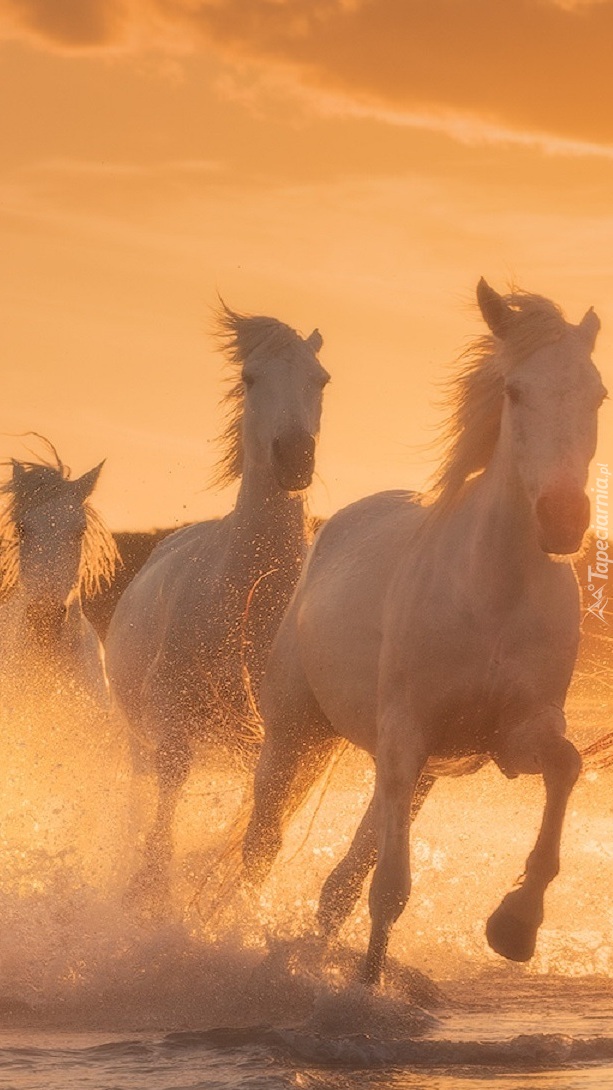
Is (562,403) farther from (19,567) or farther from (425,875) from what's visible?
(19,567)

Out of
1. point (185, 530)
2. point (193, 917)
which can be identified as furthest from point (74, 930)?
point (185, 530)

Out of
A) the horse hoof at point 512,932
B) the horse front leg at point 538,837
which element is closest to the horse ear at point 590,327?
the horse front leg at point 538,837

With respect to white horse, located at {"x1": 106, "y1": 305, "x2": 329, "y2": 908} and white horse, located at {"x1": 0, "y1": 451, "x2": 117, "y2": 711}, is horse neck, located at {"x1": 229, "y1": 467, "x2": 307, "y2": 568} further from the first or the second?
white horse, located at {"x1": 0, "y1": 451, "x2": 117, "y2": 711}

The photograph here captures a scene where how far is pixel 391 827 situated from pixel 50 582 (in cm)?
481

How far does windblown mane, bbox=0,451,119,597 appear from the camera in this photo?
11.0 meters

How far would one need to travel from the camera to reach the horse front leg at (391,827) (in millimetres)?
6316

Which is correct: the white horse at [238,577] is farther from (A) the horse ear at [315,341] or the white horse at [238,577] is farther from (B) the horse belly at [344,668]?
(B) the horse belly at [344,668]

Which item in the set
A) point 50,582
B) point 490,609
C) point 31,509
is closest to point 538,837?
point 490,609

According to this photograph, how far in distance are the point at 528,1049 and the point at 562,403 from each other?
206cm

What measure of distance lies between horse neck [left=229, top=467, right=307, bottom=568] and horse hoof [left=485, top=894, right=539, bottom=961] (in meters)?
3.09

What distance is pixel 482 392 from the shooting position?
6.61 m

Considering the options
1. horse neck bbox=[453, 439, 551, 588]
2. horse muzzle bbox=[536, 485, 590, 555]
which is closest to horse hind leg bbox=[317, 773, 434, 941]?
horse neck bbox=[453, 439, 551, 588]

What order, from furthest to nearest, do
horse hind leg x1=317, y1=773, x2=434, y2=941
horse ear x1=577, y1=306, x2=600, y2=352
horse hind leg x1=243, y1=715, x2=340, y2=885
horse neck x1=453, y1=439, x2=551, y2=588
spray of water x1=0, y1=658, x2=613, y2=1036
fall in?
horse hind leg x1=243, y1=715, x2=340, y2=885, horse hind leg x1=317, y1=773, x2=434, y2=941, spray of water x1=0, y1=658, x2=613, y2=1036, horse neck x1=453, y1=439, x2=551, y2=588, horse ear x1=577, y1=306, x2=600, y2=352

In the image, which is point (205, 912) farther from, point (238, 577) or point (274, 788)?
point (238, 577)
